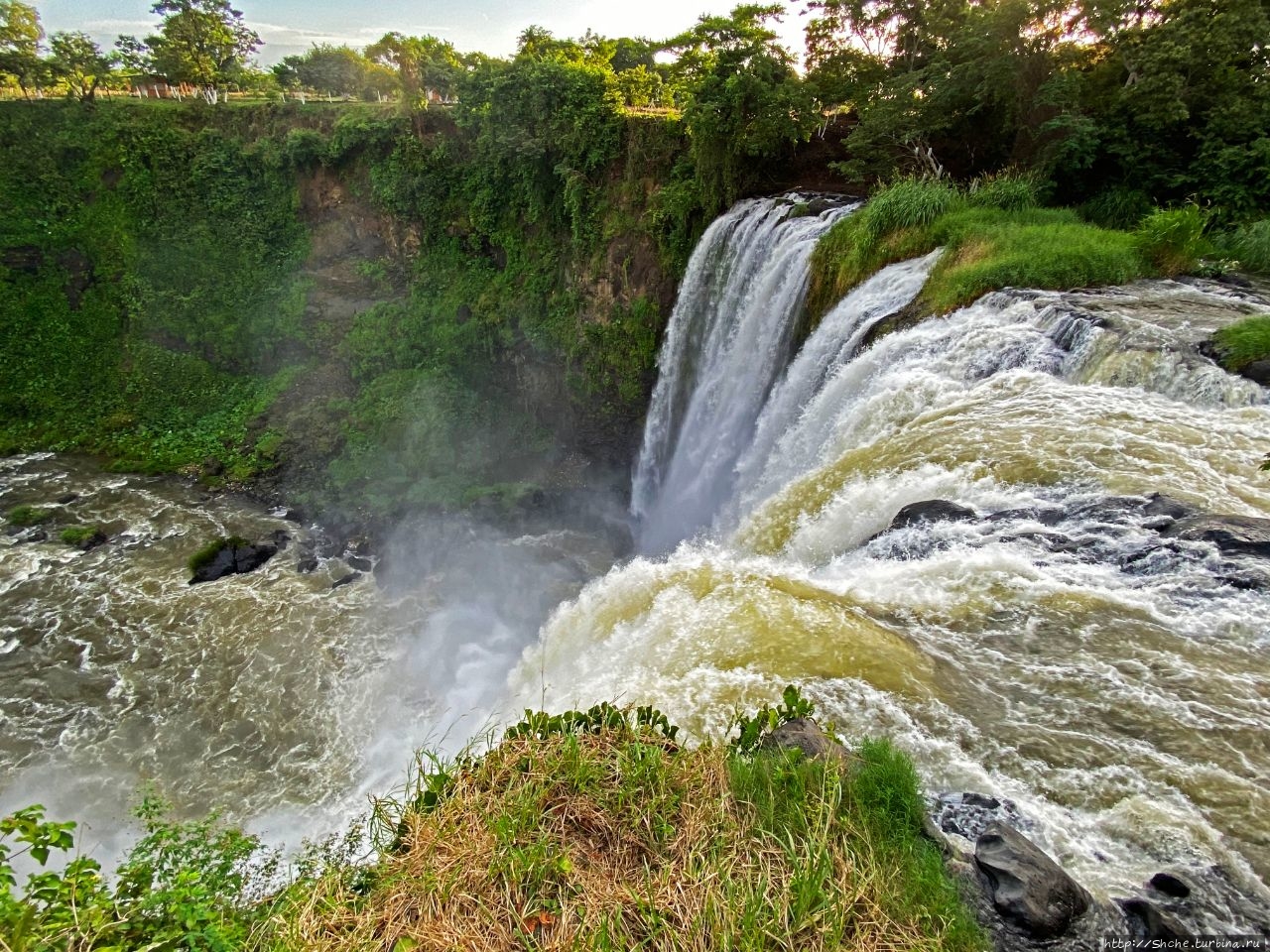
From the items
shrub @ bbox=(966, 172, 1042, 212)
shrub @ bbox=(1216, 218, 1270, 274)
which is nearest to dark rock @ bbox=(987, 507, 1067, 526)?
shrub @ bbox=(1216, 218, 1270, 274)

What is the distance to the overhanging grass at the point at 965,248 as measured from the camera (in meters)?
7.91

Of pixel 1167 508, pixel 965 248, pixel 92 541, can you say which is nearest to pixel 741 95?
pixel 965 248

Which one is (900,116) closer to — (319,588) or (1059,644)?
(1059,644)

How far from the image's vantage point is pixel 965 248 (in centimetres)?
865

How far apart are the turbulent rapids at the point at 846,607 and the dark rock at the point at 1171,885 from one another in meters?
0.09

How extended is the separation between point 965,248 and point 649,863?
8.64 metres

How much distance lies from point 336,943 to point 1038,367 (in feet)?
24.4

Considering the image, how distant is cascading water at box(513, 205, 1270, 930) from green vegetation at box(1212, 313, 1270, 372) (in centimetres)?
23

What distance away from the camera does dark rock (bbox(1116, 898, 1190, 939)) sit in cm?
273

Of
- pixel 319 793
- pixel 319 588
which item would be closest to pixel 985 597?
pixel 319 793

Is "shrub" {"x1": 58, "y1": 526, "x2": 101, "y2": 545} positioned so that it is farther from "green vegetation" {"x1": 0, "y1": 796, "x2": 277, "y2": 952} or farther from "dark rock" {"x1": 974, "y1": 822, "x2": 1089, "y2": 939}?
"dark rock" {"x1": 974, "y1": 822, "x2": 1089, "y2": 939}

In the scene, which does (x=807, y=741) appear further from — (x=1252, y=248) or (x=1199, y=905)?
(x=1252, y=248)

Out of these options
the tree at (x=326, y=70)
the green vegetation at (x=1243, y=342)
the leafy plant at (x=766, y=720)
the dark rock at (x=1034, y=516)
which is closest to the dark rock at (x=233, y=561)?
the leafy plant at (x=766, y=720)

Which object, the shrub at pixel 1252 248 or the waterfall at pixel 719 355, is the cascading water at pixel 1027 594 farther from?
the waterfall at pixel 719 355
